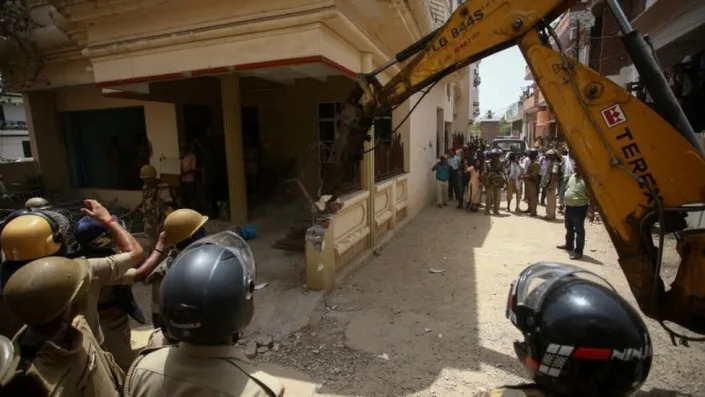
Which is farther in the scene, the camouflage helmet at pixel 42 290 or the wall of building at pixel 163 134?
the wall of building at pixel 163 134

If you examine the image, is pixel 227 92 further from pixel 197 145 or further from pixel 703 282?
pixel 703 282

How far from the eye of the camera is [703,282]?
2.53 metres

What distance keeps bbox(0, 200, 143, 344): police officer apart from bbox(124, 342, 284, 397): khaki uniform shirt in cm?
87

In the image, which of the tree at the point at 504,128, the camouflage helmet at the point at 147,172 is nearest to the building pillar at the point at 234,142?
the camouflage helmet at the point at 147,172

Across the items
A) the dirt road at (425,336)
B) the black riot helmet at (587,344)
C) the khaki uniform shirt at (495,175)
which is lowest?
the dirt road at (425,336)

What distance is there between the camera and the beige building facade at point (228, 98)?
4832mm

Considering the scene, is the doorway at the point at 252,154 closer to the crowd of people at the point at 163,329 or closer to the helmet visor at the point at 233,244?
the helmet visor at the point at 233,244

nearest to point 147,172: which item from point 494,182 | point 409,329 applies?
point 409,329

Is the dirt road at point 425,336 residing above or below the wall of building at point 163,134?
below

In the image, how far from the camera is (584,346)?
110 cm

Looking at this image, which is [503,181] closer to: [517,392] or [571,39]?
[517,392]

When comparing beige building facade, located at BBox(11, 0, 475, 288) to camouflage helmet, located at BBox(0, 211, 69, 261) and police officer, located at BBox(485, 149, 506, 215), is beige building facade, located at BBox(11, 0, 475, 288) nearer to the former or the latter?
police officer, located at BBox(485, 149, 506, 215)

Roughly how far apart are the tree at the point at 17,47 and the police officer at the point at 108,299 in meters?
7.85

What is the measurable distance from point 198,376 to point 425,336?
10.4ft
